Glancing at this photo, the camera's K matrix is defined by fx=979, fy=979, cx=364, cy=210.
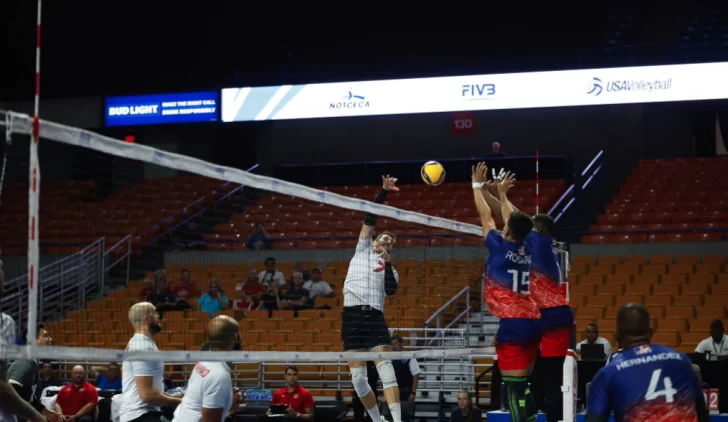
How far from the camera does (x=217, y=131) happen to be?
2867 cm

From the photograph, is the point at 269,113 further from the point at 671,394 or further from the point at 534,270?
the point at 671,394

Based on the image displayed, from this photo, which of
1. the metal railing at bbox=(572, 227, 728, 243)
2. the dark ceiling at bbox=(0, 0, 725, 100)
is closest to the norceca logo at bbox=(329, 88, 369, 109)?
the dark ceiling at bbox=(0, 0, 725, 100)

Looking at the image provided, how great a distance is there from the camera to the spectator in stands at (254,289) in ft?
56.5

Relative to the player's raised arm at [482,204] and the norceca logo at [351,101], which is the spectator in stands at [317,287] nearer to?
the norceca logo at [351,101]

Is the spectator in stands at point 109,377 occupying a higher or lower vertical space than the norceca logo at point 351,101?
lower

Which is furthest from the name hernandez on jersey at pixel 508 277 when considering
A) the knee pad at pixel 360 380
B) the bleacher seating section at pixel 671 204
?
the bleacher seating section at pixel 671 204

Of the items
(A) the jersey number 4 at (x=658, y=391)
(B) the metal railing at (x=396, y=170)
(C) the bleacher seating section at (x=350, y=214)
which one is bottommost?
(A) the jersey number 4 at (x=658, y=391)

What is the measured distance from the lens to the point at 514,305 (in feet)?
27.4

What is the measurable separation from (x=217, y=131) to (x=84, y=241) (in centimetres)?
894

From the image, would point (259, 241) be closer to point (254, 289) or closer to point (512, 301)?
point (254, 289)

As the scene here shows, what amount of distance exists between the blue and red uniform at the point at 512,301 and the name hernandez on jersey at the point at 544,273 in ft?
2.27

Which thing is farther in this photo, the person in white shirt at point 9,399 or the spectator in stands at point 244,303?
the spectator in stands at point 244,303

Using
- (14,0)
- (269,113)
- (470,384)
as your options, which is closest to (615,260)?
(470,384)

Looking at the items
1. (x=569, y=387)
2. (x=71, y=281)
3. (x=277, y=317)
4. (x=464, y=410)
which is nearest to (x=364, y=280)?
(x=569, y=387)
